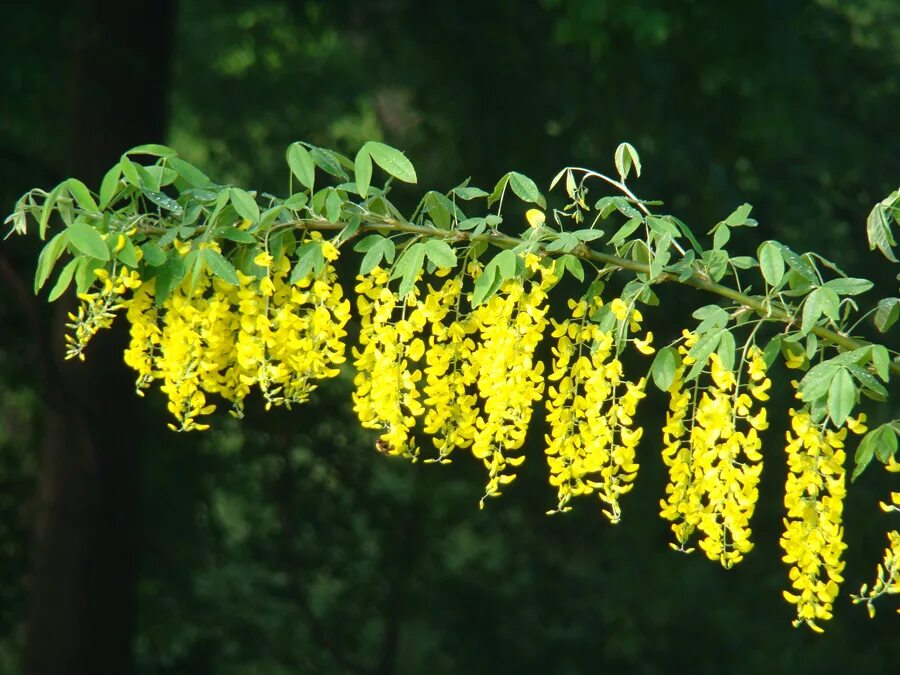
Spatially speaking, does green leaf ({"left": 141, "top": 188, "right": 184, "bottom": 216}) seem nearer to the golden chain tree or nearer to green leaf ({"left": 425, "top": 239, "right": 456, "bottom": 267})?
the golden chain tree

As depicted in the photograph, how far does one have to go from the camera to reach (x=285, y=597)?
705 centimetres

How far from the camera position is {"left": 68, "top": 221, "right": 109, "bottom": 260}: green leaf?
195 centimetres

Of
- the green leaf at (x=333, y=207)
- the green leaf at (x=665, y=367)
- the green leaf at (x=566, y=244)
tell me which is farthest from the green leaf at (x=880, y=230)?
the green leaf at (x=333, y=207)

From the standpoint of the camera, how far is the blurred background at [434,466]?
5.43 m

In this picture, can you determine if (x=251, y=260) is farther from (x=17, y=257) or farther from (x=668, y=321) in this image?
(x=668, y=321)

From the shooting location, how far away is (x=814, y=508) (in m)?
1.96

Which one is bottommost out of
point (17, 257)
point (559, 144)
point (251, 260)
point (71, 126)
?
point (251, 260)

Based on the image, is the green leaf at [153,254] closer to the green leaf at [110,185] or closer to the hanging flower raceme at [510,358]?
the green leaf at [110,185]

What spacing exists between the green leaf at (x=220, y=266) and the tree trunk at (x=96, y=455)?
133 inches

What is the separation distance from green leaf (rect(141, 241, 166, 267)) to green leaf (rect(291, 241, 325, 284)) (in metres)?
0.23

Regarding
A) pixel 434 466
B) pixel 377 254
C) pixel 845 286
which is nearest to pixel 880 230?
pixel 845 286

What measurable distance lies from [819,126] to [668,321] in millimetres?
1245

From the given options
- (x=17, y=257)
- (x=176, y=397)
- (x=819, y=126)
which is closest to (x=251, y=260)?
(x=176, y=397)

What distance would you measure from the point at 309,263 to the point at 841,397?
0.89m
